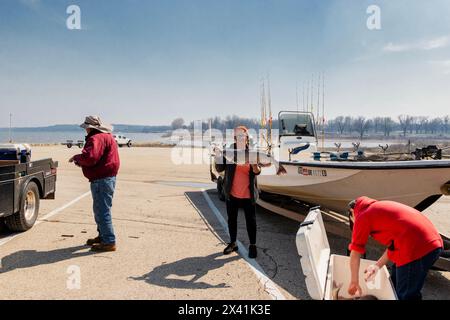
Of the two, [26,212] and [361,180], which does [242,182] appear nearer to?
[361,180]

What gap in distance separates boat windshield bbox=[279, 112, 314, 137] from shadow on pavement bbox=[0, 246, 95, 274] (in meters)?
5.16

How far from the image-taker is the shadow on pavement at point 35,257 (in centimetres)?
390

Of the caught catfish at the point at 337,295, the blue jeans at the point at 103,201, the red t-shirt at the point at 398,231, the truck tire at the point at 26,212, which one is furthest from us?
the truck tire at the point at 26,212

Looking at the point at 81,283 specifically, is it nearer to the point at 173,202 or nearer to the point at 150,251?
the point at 150,251

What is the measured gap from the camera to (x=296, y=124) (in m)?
7.95

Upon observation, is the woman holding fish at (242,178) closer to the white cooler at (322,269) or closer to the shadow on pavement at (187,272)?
the shadow on pavement at (187,272)

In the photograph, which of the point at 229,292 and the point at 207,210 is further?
the point at 207,210

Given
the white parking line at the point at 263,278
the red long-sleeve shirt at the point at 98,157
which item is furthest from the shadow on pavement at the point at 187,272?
the red long-sleeve shirt at the point at 98,157

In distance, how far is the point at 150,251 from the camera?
4547mm

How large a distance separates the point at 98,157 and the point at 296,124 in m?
5.15

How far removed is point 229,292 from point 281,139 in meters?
4.83

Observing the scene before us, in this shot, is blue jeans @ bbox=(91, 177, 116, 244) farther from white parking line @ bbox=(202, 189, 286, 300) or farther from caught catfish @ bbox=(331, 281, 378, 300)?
caught catfish @ bbox=(331, 281, 378, 300)

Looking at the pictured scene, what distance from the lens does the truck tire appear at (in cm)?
488
